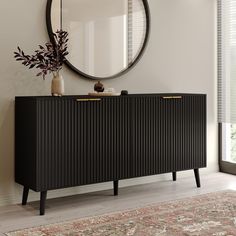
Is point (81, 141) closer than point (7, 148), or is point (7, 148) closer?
point (81, 141)

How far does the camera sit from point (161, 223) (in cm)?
274

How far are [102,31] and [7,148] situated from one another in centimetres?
121

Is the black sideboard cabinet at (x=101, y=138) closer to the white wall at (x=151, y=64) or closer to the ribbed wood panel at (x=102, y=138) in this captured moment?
the ribbed wood panel at (x=102, y=138)

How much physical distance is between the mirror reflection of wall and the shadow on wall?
0.63 meters

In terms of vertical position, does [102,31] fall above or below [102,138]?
above

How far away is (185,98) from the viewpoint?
3676mm

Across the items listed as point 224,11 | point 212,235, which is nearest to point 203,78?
point 224,11

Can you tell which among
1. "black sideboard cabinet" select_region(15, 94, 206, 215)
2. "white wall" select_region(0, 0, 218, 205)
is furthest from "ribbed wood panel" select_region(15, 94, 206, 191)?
"white wall" select_region(0, 0, 218, 205)

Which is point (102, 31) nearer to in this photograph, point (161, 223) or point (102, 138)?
point (102, 138)

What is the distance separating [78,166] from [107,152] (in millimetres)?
252

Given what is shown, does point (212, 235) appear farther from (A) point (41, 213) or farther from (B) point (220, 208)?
(A) point (41, 213)

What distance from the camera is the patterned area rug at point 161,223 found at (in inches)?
102

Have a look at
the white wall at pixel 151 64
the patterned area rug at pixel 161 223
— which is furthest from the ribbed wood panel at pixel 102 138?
the patterned area rug at pixel 161 223

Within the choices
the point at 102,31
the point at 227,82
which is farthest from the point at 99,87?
the point at 227,82
